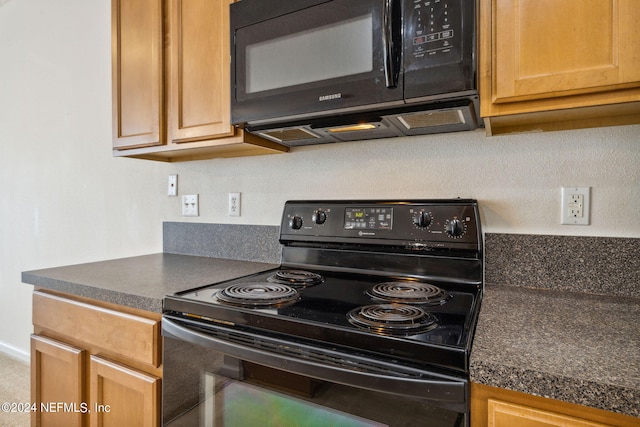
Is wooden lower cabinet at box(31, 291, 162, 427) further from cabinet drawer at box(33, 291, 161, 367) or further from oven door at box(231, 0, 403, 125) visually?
oven door at box(231, 0, 403, 125)

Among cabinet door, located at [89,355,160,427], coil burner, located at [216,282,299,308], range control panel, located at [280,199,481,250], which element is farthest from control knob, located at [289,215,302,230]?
cabinet door, located at [89,355,160,427]

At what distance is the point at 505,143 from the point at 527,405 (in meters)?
0.87

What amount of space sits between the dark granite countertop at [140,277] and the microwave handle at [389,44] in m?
0.88

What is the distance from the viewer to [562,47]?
0.88 m

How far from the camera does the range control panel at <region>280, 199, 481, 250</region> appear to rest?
120cm

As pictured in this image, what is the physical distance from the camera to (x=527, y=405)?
25.0 inches

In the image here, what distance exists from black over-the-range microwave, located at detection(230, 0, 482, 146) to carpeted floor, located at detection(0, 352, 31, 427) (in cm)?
208

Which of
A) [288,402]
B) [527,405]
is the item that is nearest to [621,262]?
[527,405]

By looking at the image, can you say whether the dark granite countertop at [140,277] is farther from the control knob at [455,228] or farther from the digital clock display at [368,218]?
the control knob at [455,228]

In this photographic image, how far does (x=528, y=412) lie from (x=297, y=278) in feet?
2.59

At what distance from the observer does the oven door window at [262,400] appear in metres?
0.71

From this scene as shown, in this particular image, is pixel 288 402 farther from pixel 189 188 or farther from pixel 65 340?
pixel 189 188

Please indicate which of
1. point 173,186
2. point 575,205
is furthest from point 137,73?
point 575,205

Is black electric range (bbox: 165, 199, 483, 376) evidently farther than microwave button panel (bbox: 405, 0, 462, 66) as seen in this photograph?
No
